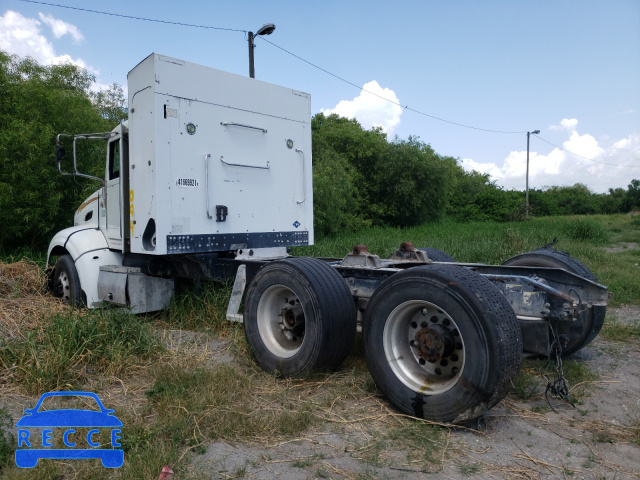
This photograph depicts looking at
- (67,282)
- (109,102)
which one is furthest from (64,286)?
(109,102)

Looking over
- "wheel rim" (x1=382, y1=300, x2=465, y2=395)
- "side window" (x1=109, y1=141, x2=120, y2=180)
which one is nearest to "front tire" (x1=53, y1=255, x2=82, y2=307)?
"side window" (x1=109, y1=141, x2=120, y2=180)

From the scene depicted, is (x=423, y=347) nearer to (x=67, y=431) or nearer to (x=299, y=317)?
(x=299, y=317)

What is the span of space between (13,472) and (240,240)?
396 cm

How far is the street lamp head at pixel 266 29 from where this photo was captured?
13461 millimetres

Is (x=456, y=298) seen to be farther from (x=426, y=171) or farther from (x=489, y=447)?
(x=426, y=171)

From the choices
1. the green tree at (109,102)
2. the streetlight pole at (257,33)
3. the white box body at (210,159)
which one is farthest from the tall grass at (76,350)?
the green tree at (109,102)

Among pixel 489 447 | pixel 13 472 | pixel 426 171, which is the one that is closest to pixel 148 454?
pixel 13 472

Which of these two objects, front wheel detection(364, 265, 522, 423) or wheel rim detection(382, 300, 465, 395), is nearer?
front wheel detection(364, 265, 522, 423)

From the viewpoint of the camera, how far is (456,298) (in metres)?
3.37

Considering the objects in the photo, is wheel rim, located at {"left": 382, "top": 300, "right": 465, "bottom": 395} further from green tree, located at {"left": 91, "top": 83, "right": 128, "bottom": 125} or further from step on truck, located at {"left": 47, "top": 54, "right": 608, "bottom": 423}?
green tree, located at {"left": 91, "top": 83, "right": 128, "bottom": 125}

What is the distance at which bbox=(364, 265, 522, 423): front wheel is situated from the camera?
3.23 metres

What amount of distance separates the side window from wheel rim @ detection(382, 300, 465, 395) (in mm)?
4878

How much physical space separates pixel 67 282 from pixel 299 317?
4.32 meters

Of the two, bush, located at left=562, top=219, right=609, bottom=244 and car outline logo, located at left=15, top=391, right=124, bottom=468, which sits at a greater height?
bush, located at left=562, top=219, right=609, bottom=244
